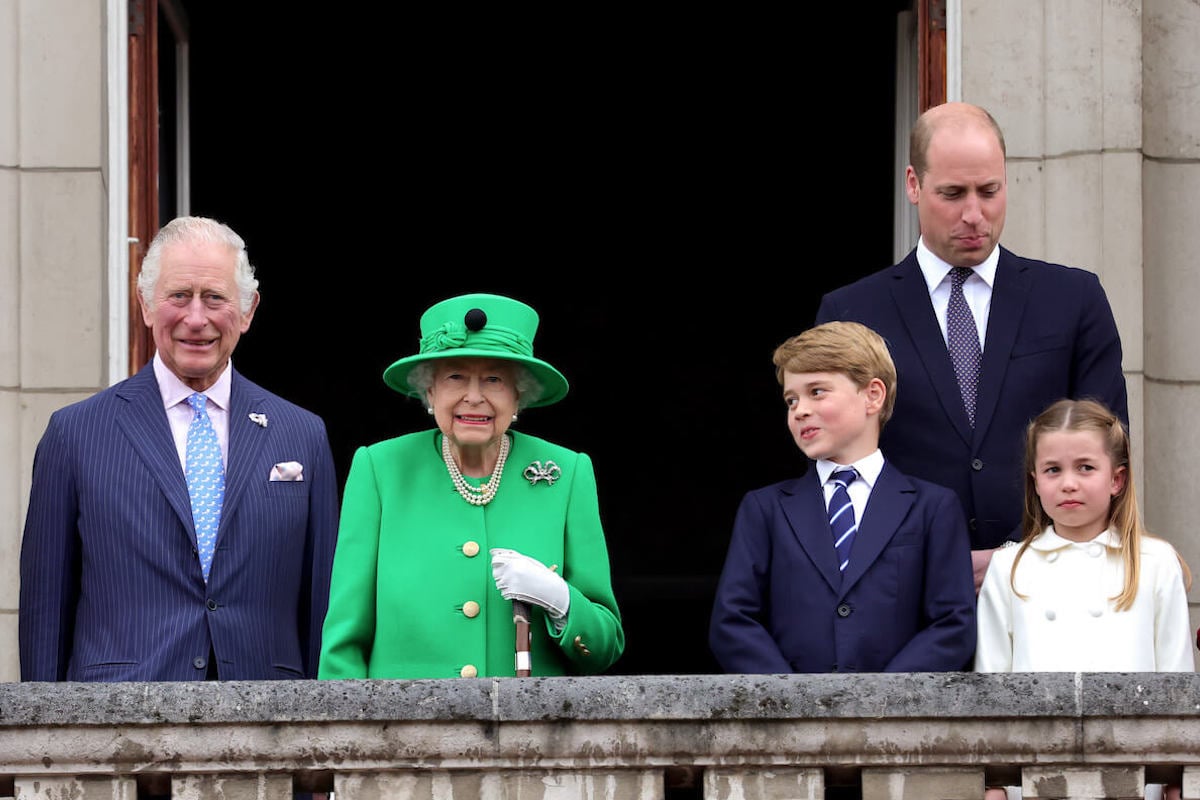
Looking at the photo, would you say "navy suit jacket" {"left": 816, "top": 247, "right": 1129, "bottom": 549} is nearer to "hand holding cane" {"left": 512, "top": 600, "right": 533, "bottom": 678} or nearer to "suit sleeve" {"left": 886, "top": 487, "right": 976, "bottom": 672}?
"suit sleeve" {"left": 886, "top": 487, "right": 976, "bottom": 672}

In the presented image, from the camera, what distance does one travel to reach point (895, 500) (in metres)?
4.76

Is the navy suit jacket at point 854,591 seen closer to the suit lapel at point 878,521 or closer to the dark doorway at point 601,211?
the suit lapel at point 878,521

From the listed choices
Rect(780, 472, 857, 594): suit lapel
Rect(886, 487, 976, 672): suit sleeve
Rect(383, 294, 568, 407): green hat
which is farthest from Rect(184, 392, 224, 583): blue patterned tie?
Rect(886, 487, 976, 672): suit sleeve

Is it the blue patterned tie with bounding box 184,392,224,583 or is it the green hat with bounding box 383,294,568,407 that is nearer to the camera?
the green hat with bounding box 383,294,568,407

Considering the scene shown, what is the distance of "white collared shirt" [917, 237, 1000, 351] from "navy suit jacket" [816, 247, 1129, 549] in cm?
2

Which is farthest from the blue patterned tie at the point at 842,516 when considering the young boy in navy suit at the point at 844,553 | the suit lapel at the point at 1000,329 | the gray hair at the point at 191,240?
the gray hair at the point at 191,240

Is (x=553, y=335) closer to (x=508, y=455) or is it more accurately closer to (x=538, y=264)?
(x=538, y=264)

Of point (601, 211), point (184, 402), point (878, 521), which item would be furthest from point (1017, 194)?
point (601, 211)

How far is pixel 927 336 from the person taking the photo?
5148 mm

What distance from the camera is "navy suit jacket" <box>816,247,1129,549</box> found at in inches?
198

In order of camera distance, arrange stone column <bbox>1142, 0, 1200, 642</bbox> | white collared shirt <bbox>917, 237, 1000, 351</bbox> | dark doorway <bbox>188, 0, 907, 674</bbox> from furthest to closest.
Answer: dark doorway <bbox>188, 0, 907, 674</bbox>
stone column <bbox>1142, 0, 1200, 642</bbox>
white collared shirt <bbox>917, 237, 1000, 351</bbox>

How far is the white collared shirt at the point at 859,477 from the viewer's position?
481 cm

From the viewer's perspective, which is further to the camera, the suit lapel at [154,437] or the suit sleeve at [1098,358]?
the suit sleeve at [1098,358]

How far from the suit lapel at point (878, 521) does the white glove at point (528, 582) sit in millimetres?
588
